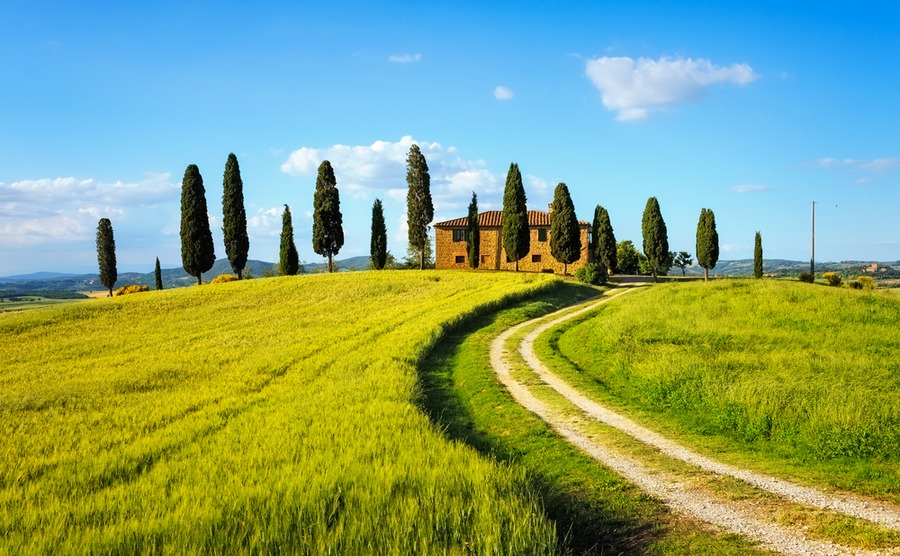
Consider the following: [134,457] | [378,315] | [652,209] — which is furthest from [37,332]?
[652,209]

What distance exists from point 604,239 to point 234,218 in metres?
48.0

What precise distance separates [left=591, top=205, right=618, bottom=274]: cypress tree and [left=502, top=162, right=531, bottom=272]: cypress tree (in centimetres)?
1647

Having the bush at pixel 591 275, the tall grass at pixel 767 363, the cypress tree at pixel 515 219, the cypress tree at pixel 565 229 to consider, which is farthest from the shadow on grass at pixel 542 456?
the cypress tree at pixel 565 229

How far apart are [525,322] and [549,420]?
17.0 m

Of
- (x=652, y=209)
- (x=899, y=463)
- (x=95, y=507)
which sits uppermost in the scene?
(x=652, y=209)

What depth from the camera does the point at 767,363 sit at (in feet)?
52.1

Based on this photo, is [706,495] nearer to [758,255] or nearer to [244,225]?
[244,225]

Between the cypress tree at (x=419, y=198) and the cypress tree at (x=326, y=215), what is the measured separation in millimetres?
9048

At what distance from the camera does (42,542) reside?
5641 mm

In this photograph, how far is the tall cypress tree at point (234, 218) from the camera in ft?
202

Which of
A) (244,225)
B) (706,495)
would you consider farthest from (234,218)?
(706,495)

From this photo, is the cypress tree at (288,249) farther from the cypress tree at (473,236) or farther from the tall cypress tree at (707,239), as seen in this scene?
the tall cypress tree at (707,239)

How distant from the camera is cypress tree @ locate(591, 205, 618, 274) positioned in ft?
243

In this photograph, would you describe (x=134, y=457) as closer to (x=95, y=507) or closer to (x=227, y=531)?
(x=95, y=507)
